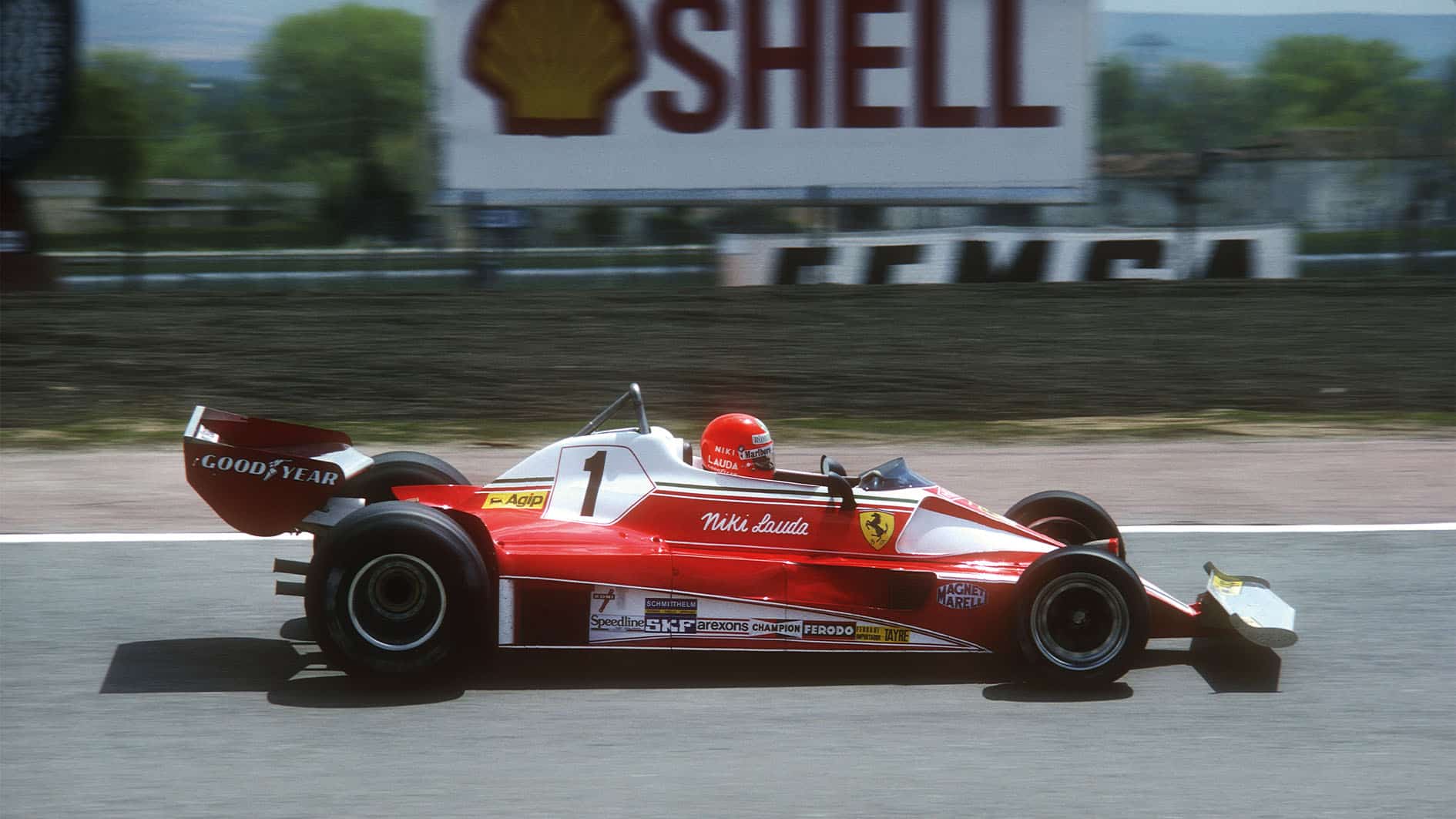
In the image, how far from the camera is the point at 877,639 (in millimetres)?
5770

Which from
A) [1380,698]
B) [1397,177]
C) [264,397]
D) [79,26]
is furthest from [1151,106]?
[1380,698]

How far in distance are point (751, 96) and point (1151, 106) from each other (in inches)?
202

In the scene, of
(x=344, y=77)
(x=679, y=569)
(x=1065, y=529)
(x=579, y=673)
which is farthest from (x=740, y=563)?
(x=344, y=77)

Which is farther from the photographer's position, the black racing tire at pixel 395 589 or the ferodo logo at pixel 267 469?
the ferodo logo at pixel 267 469

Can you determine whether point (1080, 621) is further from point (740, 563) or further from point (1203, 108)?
point (1203, 108)

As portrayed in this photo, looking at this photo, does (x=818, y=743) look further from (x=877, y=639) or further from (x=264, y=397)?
(x=264, y=397)

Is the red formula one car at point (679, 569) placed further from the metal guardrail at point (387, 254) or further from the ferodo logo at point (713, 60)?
the ferodo logo at point (713, 60)

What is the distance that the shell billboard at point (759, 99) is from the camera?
62.5 feet

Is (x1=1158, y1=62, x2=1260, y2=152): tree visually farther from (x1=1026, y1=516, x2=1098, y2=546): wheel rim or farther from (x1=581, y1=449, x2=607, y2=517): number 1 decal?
(x1=581, y1=449, x2=607, y2=517): number 1 decal

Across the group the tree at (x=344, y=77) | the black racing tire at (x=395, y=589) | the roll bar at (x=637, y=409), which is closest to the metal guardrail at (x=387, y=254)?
the tree at (x=344, y=77)

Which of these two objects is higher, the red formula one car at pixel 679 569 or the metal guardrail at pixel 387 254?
the metal guardrail at pixel 387 254

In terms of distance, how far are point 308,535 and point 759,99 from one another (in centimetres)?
1215

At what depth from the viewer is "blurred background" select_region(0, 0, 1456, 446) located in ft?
55.3

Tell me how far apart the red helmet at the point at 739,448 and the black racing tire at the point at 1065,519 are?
4.04ft
